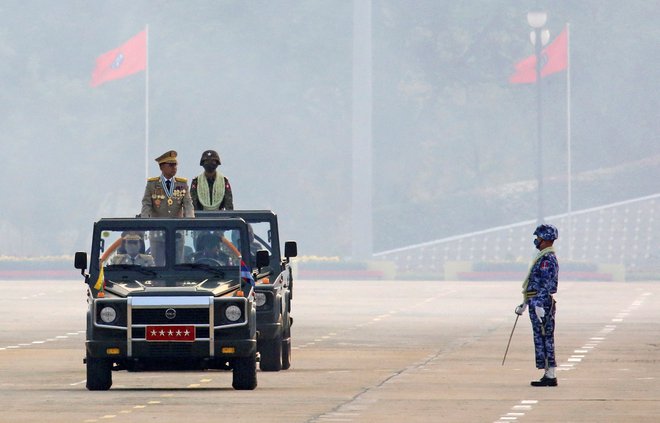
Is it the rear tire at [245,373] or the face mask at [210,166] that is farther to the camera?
the face mask at [210,166]

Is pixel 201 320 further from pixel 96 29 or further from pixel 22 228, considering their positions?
pixel 96 29

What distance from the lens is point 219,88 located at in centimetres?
11362

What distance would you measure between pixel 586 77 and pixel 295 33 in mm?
16747

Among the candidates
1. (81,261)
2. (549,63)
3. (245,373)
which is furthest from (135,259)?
(549,63)

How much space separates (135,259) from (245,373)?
4.94 ft

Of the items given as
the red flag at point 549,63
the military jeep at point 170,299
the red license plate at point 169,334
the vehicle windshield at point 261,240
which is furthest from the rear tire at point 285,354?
the red flag at point 549,63

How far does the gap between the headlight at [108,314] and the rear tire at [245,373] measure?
125 centimetres

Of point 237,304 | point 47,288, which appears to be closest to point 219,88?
point 47,288

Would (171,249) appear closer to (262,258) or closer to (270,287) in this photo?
(262,258)

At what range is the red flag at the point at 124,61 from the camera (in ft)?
249

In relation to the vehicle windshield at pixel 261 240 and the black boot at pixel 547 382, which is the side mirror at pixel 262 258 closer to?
the vehicle windshield at pixel 261 240

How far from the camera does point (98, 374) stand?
1911 cm

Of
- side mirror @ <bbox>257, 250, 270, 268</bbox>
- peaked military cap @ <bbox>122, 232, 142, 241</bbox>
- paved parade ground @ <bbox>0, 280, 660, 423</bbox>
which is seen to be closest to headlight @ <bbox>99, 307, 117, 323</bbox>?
paved parade ground @ <bbox>0, 280, 660, 423</bbox>

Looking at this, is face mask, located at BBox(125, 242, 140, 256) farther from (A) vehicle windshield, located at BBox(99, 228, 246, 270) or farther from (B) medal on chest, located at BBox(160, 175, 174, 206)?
(B) medal on chest, located at BBox(160, 175, 174, 206)
